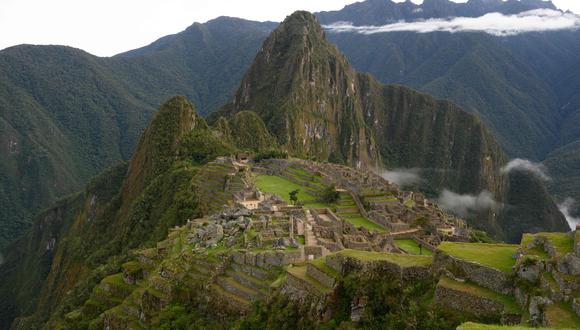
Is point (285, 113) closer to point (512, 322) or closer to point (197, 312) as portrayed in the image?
point (197, 312)

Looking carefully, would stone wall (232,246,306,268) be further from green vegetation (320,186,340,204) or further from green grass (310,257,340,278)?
green vegetation (320,186,340,204)

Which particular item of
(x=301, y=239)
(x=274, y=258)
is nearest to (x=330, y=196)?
(x=301, y=239)

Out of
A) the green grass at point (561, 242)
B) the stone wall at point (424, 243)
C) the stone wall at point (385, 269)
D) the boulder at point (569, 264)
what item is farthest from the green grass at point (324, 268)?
the stone wall at point (424, 243)

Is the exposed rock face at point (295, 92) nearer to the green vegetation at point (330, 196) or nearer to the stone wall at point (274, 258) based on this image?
the green vegetation at point (330, 196)

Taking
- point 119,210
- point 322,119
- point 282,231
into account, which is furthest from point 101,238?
point 322,119

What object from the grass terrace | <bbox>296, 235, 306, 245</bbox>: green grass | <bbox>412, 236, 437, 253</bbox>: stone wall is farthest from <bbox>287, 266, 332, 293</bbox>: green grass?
<bbox>412, 236, 437, 253</bbox>: stone wall

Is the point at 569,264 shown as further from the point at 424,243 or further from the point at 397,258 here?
the point at 424,243
